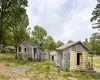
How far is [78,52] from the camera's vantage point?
24859mm

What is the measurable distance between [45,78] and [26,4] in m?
21.4

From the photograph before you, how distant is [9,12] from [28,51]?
943 centimetres

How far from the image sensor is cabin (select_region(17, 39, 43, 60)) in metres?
36.2

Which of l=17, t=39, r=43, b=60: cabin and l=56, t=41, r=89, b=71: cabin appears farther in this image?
l=17, t=39, r=43, b=60: cabin

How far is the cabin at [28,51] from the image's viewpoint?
36.2 meters

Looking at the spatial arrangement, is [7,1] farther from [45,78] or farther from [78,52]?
[45,78]

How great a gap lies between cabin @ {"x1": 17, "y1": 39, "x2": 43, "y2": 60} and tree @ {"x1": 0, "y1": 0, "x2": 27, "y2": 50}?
16.3 ft

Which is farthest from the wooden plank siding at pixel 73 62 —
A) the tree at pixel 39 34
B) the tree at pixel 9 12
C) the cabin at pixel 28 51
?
the tree at pixel 39 34

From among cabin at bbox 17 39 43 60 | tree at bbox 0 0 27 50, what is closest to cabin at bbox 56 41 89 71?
cabin at bbox 17 39 43 60

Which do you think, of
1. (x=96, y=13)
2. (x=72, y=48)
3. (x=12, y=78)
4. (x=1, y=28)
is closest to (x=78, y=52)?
(x=72, y=48)

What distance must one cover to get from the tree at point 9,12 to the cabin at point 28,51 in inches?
196

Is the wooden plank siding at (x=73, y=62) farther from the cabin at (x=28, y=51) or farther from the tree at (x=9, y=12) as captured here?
the tree at (x=9, y=12)

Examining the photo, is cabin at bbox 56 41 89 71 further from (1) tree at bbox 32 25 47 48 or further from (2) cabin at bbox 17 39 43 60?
(1) tree at bbox 32 25 47 48

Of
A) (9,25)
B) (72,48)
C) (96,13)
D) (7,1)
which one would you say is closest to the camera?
(96,13)
